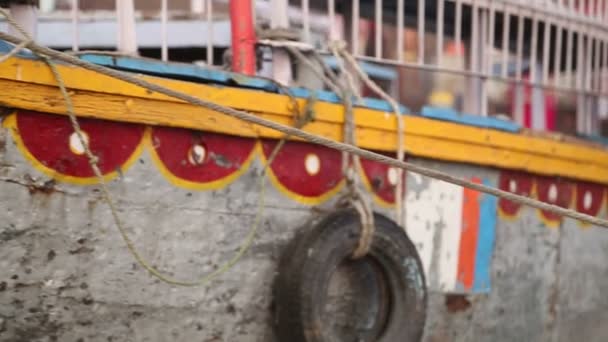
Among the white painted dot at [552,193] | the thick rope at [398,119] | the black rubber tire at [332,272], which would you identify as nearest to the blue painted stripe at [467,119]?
the thick rope at [398,119]

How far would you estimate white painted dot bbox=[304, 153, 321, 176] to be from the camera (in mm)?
2756

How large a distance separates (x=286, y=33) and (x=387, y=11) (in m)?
1.63

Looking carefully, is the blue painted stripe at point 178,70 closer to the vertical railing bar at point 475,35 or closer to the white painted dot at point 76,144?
the white painted dot at point 76,144

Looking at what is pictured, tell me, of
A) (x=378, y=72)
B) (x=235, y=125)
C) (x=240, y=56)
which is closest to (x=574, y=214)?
(x=235, y=125)

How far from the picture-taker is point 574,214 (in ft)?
7.30

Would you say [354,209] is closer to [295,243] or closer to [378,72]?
[295,243]

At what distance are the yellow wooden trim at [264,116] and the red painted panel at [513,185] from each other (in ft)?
0.17

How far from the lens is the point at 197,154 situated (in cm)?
247

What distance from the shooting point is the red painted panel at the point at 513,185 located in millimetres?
3432

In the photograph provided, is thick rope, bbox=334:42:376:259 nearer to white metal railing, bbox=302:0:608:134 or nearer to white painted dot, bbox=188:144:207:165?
white metal railing, bbox=302:0:608:134

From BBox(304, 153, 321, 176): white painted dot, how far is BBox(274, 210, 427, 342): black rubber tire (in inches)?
7.7

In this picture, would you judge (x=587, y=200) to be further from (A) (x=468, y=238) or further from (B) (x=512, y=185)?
(A) (x=468, y=238)

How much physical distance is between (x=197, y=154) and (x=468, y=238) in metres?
1.42

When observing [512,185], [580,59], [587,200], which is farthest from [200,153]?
[580,59]
